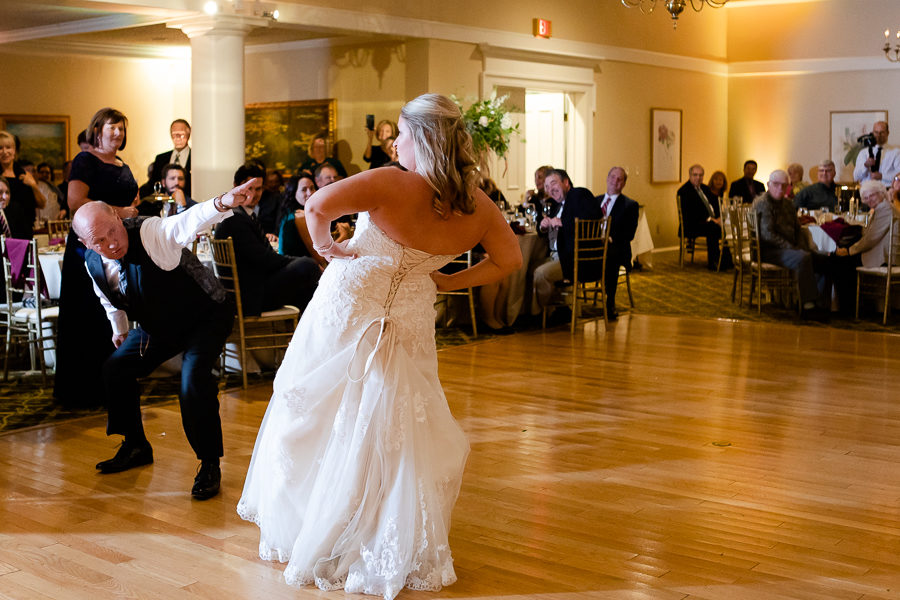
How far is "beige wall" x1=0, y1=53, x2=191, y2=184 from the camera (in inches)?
556

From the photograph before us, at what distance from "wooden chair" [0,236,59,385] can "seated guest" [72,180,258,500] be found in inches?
87.4

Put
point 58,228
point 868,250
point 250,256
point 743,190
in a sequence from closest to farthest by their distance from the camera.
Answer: point 250,256 < point 58,228 < point 868,250 < point 743,190

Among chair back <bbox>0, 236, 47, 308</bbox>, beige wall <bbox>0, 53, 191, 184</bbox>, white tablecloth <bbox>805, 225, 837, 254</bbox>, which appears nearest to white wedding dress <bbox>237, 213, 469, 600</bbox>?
chair back <bbox>0, 236, 47, 308</bbox>

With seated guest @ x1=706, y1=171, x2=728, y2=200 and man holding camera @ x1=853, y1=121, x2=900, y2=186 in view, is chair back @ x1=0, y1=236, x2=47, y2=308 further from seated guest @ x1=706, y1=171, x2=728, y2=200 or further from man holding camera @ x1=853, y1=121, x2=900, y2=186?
seated guest @ x1=706, y1=171, x2=728, y2=200

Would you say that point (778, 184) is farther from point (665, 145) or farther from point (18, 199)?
point (18, 199)

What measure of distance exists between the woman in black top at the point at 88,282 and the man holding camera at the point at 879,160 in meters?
10.9

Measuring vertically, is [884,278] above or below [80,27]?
below

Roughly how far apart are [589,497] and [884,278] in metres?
6.16

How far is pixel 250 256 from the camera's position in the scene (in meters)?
6.71

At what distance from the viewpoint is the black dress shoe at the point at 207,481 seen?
14.6 feet

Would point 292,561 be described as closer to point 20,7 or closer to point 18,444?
point 18,444

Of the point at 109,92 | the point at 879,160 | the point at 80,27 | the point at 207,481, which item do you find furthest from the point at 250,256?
the point at 879,160

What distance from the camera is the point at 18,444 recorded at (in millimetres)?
5359

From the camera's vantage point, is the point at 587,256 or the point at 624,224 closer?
the point at 587,256
